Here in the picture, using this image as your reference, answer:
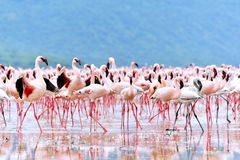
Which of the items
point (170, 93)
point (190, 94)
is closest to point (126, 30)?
point (170, 93)

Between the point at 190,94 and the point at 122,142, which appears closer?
the point at 122,142

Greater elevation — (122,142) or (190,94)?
(190,94)

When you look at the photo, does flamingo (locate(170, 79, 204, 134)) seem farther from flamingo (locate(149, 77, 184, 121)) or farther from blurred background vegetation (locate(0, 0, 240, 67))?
blurred background vegetation (locate(0, 0, 240, 67))

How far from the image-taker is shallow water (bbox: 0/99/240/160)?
10070 millimetres

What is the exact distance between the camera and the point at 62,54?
82.4 metres

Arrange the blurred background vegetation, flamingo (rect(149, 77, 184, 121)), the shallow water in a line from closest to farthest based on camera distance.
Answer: the shallow water
flamingo (rect(149, 77, 184, 121))
the blurred background vegetation

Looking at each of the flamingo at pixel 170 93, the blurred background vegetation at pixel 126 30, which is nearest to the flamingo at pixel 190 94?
the flamingo at pixel 170 93

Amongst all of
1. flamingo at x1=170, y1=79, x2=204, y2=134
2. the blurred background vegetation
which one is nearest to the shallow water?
flamingo at x1=170, y1=79, x2=204, y2=134

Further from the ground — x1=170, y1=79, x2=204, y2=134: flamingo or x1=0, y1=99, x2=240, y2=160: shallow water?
x1=170, y1=79, x2=204, y2=134: flamingo

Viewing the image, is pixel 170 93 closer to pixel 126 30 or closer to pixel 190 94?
pixel 190 94

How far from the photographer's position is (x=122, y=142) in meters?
11.4

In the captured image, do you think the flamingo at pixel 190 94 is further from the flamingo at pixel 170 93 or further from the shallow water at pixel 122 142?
the shallow water at pixel 122 142

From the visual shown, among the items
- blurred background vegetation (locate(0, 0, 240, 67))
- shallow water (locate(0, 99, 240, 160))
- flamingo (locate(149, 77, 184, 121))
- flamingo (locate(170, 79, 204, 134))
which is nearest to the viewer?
shallow water (locate(0, 99, 240, 160))

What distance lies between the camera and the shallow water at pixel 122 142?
10070mm
